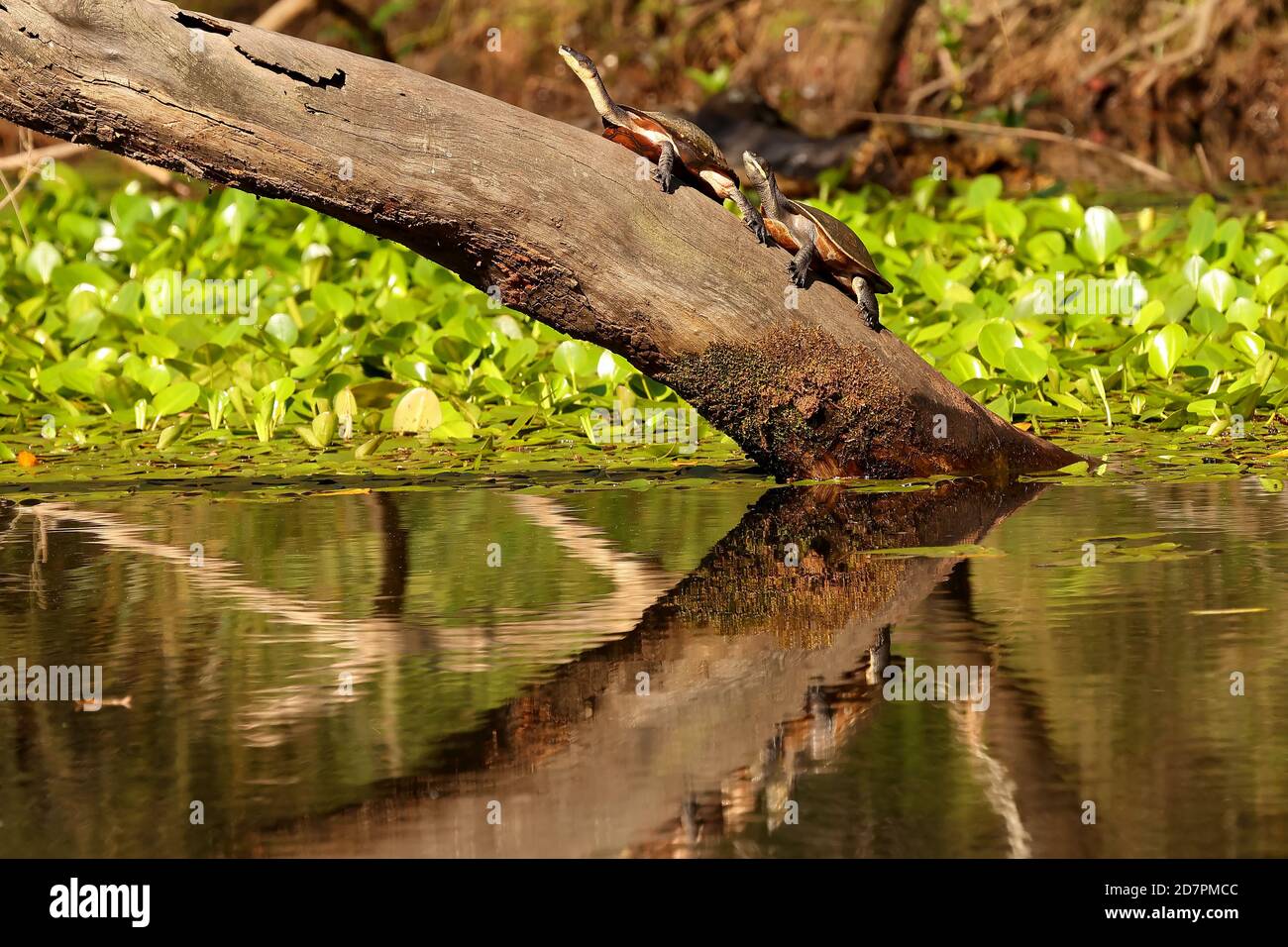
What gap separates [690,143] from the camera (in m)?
5.10

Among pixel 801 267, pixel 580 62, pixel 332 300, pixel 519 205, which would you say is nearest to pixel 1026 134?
pixel 332 300

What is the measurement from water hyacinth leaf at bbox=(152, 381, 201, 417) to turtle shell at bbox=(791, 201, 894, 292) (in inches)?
82.7

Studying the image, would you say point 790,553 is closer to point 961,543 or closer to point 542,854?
point 961,543

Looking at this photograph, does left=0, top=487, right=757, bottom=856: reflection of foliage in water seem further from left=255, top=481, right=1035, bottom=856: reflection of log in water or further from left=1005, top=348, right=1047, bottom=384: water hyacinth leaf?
left=1005, top=348, right=1047, bottom=384: water hyacinth leaf

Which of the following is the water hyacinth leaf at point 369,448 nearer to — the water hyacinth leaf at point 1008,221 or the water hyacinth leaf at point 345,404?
the water hyacinth leaf at point 345,404

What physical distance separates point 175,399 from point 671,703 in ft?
11.4

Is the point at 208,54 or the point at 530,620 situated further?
the point at 208,54

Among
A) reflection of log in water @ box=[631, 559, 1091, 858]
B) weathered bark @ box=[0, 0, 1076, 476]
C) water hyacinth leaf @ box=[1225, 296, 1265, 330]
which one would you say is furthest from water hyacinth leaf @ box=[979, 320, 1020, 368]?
reflection of log in water @ box=[631, 559, 1091, 858]

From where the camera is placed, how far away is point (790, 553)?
14.7ft

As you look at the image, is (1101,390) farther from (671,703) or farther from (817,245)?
(671,703)

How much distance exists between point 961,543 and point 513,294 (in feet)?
4.22

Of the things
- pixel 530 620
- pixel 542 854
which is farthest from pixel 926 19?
pixel 542 854

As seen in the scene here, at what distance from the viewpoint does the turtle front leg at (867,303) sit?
17.3 feet
